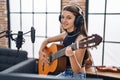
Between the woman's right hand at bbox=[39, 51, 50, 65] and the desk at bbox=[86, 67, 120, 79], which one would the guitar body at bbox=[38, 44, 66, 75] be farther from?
the desk at bbox=[86, 67, 120, 79]

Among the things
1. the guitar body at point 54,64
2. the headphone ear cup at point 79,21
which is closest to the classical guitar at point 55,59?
the guitar body at point 54,64


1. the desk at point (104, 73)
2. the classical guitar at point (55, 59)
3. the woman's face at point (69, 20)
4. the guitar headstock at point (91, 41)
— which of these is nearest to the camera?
the guitar headstock at point (91, 41)

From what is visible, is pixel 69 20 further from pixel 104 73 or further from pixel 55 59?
pixel 104 73

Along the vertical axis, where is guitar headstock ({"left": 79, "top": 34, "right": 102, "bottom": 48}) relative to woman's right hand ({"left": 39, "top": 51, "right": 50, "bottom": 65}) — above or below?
above

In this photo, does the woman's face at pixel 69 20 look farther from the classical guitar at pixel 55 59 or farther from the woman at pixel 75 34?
the classical guitar at pixel 55 59

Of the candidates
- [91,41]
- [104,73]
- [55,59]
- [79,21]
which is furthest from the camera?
[104,73]

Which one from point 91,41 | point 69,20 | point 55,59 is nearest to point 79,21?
point 69,20

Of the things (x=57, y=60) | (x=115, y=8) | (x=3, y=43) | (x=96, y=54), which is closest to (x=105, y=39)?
(x=96, y=54)

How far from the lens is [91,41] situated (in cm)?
157

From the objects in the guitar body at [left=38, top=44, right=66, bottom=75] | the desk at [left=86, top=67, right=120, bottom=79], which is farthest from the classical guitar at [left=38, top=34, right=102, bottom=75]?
the desk at [left=86, top=67, right=120, bottom=79]

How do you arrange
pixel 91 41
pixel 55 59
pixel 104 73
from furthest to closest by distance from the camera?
pixel 104 73
pixel 55 59
pixel 91 41

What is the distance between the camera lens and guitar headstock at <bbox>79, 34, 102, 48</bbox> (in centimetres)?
155

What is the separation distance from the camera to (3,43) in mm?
4035

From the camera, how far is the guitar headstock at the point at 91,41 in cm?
155
